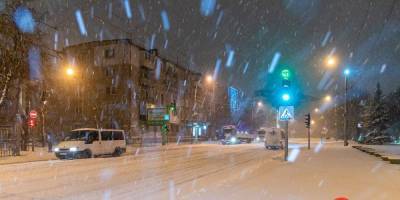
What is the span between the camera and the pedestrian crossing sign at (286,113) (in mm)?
21659

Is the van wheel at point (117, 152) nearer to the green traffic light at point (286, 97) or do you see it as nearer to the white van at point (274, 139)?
the green traffic light at point (286, 97)

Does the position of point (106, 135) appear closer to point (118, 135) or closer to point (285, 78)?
point (118, 135)

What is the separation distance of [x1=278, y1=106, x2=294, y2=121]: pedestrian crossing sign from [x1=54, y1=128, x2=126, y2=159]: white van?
1276cm

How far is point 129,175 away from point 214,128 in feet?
236

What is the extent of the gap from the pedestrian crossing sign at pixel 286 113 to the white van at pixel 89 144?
41.9ft

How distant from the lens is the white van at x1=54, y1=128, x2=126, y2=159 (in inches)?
1066

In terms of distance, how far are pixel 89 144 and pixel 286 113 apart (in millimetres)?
13126

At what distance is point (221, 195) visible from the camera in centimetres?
1112

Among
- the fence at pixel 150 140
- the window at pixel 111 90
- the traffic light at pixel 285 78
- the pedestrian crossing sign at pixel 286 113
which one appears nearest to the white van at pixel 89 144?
the pedestrian crossing sign at pixel 286 113

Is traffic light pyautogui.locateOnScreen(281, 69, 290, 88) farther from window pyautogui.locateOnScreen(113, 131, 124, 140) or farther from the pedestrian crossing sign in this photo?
window pyautogui.locateOnScreen(113, 131, 124, 140)

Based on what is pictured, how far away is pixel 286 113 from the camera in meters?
21.8

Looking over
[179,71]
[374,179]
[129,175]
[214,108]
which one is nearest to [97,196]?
[129,175]

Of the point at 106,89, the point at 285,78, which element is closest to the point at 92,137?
the point at 285,78

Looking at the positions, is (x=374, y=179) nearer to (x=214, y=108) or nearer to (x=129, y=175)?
(x=129, y=175)
